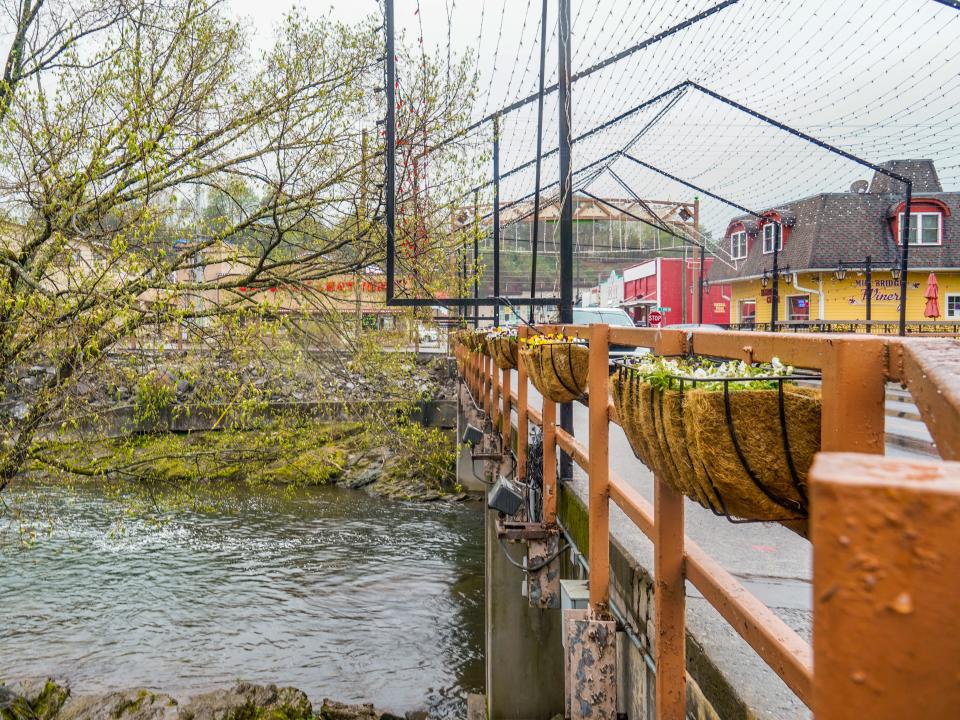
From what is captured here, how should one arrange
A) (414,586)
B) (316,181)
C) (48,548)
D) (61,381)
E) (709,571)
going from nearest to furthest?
(709,571) < (61,381) < (316,181) < (414,586) < (48,548)

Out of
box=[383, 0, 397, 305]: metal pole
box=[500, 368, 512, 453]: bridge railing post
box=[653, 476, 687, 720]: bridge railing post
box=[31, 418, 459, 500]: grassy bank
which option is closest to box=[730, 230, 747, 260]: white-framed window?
box=[31, 418, 459, 500]: grassy bank

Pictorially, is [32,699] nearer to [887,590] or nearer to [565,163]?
[565,163]

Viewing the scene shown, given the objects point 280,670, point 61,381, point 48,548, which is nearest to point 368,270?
point 61,381

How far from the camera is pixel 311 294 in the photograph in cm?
916

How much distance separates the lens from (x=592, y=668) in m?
3.37

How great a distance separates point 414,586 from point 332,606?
141 cm

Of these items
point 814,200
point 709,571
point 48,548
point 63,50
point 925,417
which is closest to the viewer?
point 925,417

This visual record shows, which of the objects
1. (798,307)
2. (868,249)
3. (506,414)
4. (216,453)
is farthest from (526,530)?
(798,307)

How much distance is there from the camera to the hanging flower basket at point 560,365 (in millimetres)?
4090

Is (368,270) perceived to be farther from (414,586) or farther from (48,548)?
(48,548)

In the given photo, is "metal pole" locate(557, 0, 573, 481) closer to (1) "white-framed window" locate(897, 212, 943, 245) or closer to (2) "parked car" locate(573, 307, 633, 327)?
(2) "parked car" locate(573, 307, 633, 327)

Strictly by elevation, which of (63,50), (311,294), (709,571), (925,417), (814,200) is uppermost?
(814,200)

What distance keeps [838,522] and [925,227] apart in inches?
1154

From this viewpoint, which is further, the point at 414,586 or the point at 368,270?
the point at 414,586
